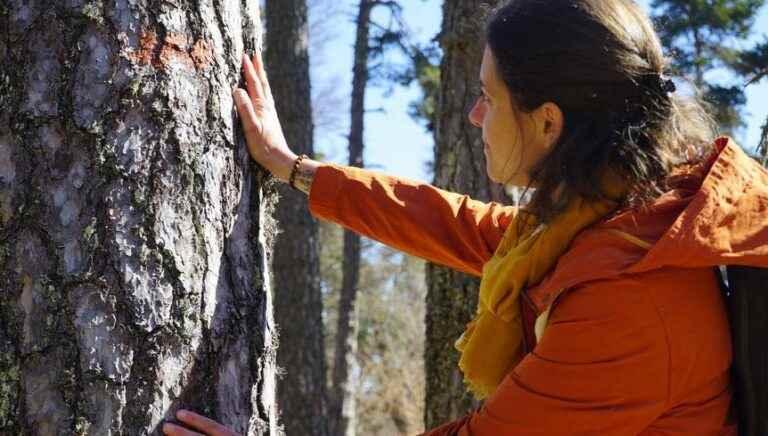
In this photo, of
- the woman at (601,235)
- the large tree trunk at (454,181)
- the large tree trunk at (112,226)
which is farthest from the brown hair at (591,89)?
the large tree trunk at (454,181)

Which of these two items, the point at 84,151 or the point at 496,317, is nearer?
the point at 84,151

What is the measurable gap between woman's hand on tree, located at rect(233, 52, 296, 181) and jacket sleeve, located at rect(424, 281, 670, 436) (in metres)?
0.82

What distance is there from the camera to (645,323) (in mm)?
1868

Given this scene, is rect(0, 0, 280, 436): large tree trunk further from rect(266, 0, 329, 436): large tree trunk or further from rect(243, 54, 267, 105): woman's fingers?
rect(266, 0, 329, 436): large tree trunk

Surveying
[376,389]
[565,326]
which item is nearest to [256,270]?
[565,326]

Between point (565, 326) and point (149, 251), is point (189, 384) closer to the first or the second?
point (149, 251)

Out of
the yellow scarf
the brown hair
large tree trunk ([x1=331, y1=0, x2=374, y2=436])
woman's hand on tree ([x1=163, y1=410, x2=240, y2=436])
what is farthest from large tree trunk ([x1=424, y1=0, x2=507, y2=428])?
large tree trunk ([x1=331, y1=0, x2=374, y2=436])

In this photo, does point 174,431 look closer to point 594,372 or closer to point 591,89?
point 594,372

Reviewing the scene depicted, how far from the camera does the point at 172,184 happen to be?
2092mm

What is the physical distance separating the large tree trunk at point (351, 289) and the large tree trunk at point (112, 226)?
29.7 feet

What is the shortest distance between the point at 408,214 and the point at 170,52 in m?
0.79

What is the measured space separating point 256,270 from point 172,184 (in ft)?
1.00

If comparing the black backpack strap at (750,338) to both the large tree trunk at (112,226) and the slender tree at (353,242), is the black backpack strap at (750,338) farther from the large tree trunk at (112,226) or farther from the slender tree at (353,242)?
the slender tree at (353,242)

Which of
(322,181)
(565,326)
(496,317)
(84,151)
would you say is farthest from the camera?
(322,181)
